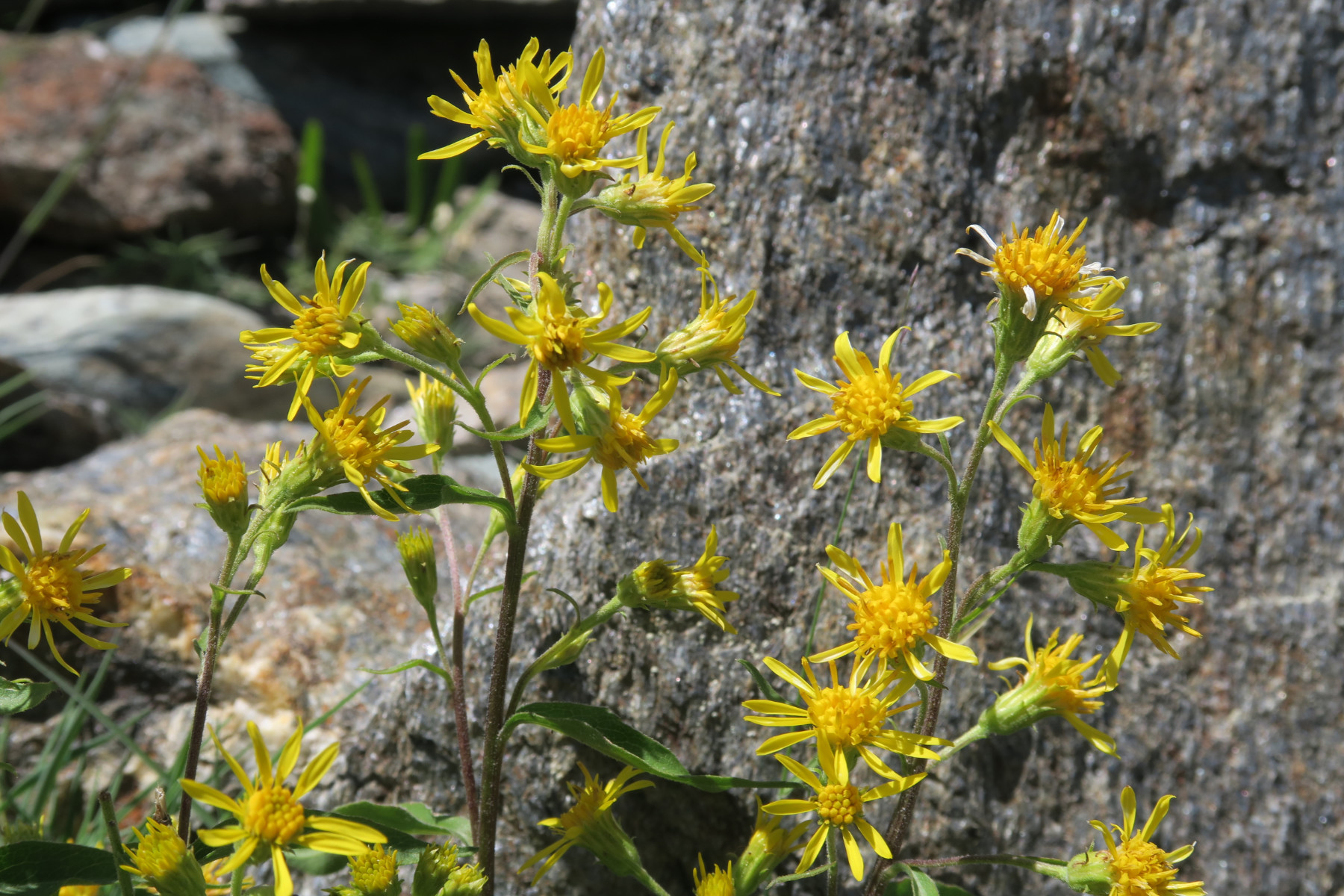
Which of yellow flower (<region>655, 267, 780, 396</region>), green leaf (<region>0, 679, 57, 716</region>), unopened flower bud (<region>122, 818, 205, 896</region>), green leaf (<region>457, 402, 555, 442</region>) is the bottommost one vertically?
unopened flower bud (<region>122, 818, 205, 896</region>)

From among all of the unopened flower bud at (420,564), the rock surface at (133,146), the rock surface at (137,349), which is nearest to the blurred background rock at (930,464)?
the unopened flower bud at (420,564)

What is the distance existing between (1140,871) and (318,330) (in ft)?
5.23

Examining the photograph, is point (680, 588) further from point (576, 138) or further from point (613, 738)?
point (576, 138)

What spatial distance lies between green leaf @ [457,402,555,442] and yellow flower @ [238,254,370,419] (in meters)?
0.25

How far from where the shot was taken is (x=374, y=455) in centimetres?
164


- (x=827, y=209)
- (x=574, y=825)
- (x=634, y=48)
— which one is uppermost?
(x=634, y=48)

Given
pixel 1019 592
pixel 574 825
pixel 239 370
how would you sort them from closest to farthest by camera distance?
pixel 574 825 → pixel 1019 592 → pixel 239 370

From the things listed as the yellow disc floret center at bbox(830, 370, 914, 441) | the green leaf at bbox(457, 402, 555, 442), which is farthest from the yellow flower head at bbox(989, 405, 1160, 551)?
the green leaf at bbox(457, 402, 555, 442)

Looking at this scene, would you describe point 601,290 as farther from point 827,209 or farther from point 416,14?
point 416,14

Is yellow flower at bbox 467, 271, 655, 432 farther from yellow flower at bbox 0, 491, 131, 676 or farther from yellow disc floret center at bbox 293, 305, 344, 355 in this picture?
yellow flower at bbox 0, 491, 131, 676

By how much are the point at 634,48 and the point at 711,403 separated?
0.97m

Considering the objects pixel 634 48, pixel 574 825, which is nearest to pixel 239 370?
pixel 634 48

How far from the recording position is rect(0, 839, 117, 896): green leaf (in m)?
1.56

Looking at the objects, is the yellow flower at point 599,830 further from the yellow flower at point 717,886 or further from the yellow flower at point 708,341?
the yellow flower at point 708,341
